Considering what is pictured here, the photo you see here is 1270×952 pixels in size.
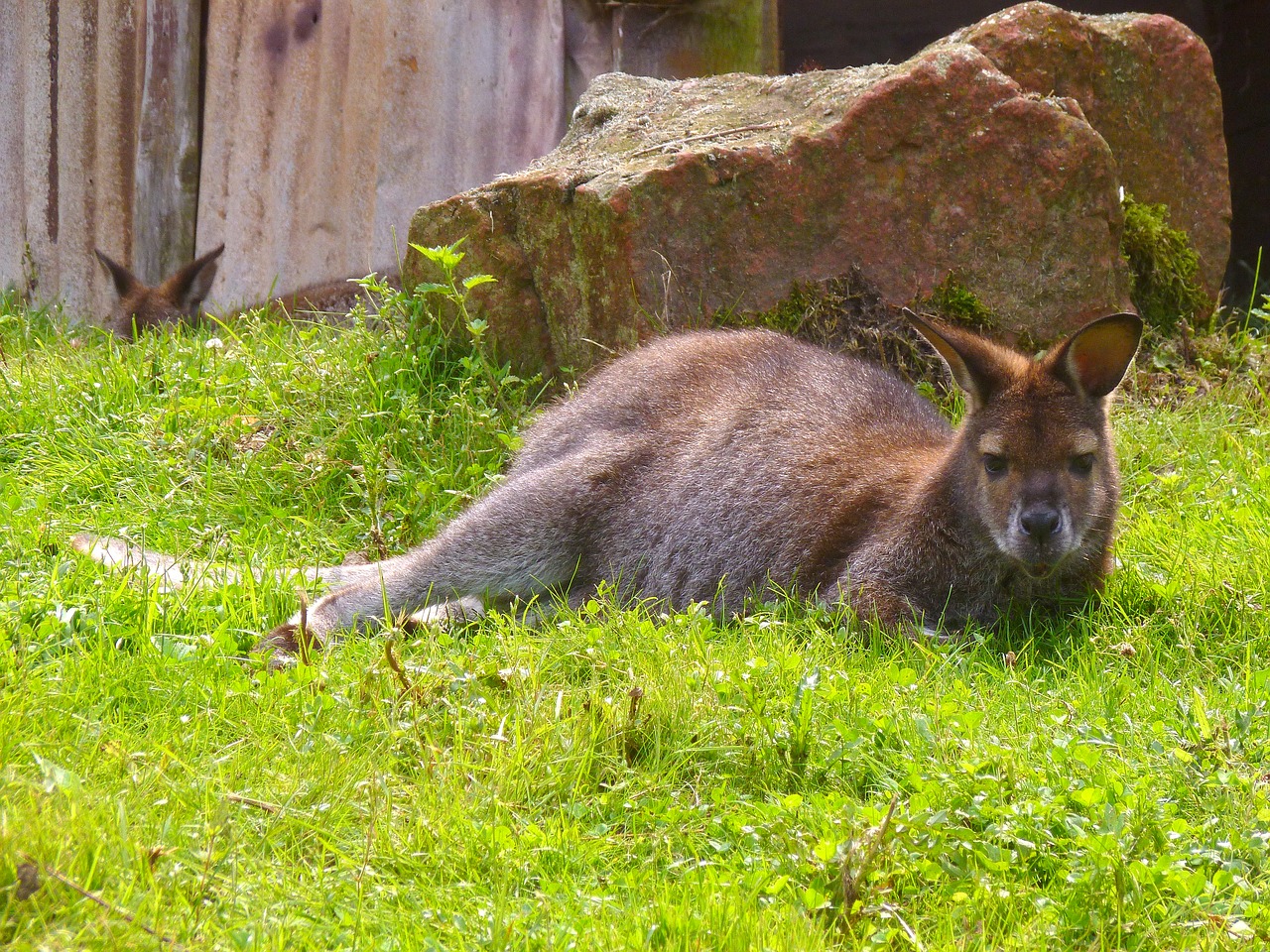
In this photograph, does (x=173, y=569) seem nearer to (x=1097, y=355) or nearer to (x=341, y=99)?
(x=1097, y=355)

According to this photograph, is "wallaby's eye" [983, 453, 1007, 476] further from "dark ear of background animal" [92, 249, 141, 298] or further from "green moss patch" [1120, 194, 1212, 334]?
"dark ear of background animal" [92, 249, 141, 298]

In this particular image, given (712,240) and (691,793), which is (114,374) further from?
(691,793)

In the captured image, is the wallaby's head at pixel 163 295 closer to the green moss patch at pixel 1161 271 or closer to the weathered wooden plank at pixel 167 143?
the weathered wooden plank at pixel 167 143

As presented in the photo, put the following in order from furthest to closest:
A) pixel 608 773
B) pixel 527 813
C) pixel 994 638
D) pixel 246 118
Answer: pixel 246 118, pixel 994 638, pixel 608 773, pixel 527 813

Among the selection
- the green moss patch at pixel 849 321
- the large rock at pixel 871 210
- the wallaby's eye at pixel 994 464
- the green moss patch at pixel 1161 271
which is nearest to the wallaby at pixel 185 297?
the large rock at pixel 871 210

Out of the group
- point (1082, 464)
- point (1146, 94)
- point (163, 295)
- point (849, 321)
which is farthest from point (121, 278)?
point (1082, 464)

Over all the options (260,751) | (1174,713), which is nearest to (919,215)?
(1174,713)

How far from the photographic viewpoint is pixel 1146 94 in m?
6.56

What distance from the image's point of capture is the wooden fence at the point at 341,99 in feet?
25.9

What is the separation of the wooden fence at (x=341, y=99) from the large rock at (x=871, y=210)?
2.11 meters

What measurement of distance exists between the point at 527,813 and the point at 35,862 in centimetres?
110

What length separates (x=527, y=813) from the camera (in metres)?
3.12

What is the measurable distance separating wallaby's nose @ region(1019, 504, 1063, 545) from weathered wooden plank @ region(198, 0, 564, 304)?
4.86 metres

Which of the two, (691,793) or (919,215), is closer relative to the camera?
(691,793)
